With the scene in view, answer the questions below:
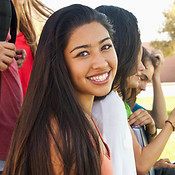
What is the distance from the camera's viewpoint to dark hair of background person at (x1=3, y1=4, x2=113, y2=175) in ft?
4.66

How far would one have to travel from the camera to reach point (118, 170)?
5.39 feet

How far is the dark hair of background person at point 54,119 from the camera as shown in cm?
142

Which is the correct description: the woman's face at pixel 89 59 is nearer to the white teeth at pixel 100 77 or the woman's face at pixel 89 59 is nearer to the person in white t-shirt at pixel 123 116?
the white teeth at pixel 100 77

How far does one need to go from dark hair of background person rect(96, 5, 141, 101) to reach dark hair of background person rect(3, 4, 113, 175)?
18.4 inches

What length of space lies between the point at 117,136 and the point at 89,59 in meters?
0.37

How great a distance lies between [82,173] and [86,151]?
8 centimetres

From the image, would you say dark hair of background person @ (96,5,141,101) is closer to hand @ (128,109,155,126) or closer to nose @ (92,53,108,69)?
hand @ (128,109,155,126)

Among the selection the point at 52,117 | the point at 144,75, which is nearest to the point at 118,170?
the point at 52,117

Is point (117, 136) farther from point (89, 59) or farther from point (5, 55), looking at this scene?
point (5, 55)

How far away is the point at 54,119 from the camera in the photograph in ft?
4.82

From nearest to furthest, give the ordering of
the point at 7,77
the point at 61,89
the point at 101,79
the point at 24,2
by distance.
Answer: the point at 61,89, the point at 101,79, the point at 7,77, the point at 24,2

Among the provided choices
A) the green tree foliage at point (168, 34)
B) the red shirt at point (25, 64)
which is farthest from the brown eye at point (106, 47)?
the green tree foliage at point (168, 34)

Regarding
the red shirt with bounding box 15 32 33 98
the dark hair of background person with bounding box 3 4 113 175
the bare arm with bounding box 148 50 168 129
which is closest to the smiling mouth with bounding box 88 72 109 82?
the dark hair of background person with bounding box 3 4 113 175

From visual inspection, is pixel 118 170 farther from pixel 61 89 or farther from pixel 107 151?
pixel 61 89
